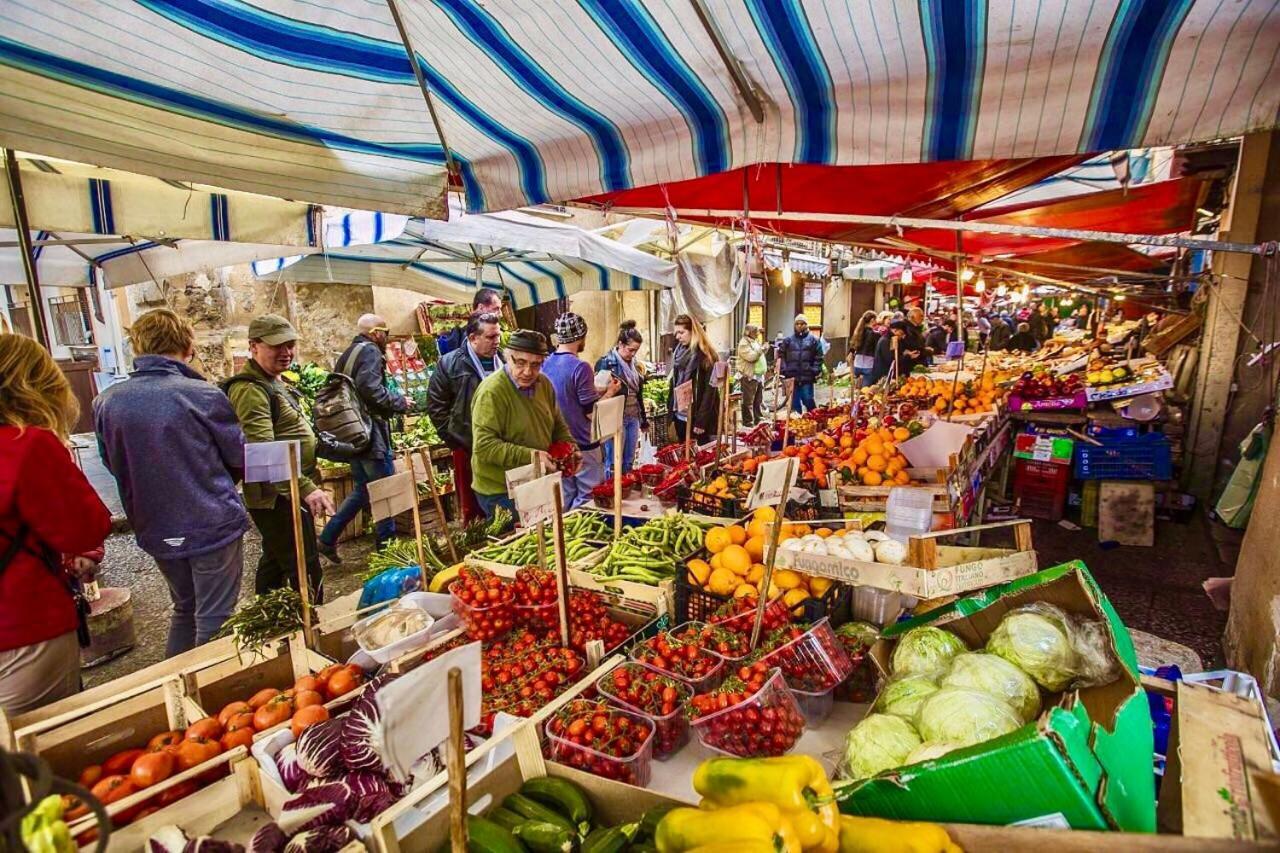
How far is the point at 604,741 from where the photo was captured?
191 centimetres

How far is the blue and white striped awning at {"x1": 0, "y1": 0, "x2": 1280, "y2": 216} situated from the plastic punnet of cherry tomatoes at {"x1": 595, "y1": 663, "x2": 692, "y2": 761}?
2.12 meters

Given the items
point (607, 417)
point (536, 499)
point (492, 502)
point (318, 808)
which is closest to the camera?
point (318, 808)

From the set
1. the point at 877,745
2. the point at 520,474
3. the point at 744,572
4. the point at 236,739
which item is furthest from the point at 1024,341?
the point at 236,739

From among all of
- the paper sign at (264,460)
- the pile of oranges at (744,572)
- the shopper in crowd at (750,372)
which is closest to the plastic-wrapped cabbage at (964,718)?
the pile of oranges at (744,572)

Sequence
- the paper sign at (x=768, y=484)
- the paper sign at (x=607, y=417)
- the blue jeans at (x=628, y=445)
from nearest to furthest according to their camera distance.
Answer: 1. the paper sign at (x=768, y=484)
2. the paper sign at (x=607, y=417)
3. the blue jeans at (x=628, y=445)

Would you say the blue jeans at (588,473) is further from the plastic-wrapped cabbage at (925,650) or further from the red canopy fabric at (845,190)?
the plastic-wrapped cabbage at (925,650)

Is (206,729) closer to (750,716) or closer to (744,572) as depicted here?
(750,716)

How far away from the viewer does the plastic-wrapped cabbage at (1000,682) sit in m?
1.93

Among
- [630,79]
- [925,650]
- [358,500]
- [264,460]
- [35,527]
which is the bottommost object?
[358,500]

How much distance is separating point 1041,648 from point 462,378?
5.04 meters

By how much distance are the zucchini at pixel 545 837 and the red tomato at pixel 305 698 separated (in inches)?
40.8

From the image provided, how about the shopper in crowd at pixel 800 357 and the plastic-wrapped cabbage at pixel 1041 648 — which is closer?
the plastic-wrapped cabbage at pixel 1041 648

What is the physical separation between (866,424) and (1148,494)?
2.78 m

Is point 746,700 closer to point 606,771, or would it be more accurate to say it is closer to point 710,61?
point 606,771
